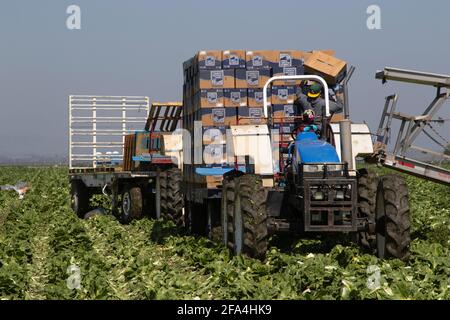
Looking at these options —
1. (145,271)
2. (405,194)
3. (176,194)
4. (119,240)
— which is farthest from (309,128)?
(176,194)

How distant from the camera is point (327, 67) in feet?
39.8

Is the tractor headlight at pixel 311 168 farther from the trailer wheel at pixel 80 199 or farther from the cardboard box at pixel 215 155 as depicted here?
the trailer wheel at pixel 80 199

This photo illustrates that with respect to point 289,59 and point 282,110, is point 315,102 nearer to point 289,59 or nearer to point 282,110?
point 282,110

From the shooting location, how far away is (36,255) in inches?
513

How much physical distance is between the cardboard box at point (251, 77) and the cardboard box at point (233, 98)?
12cm

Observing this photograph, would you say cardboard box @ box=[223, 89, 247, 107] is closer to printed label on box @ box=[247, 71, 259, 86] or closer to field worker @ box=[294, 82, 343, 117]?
printed label on box @ box=[247, 71, 259, 86]

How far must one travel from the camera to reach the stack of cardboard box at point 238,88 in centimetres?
1243

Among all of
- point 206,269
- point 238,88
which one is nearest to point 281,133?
point 238,88

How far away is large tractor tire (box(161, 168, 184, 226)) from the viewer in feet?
54.1

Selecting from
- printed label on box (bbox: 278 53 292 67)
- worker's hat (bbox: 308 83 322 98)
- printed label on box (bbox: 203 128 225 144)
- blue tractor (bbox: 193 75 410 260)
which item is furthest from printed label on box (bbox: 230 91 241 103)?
worker's hat (bbox: 308 83 322 98)

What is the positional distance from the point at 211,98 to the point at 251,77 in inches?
28.4

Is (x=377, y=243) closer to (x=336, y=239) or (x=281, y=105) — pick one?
(x=336, y=239)

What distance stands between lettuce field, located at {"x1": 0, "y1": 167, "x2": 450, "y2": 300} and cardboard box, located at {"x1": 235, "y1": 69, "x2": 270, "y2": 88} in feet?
8.03
